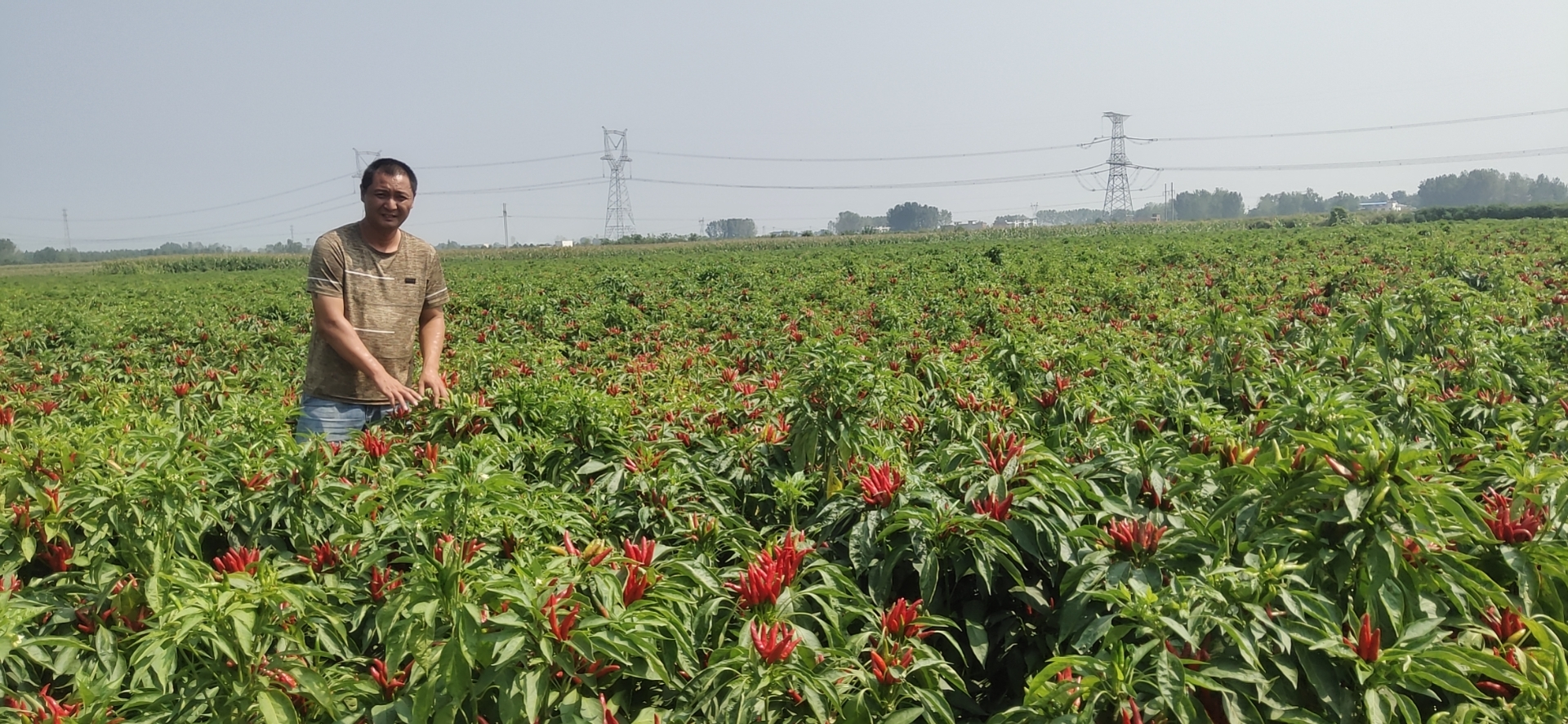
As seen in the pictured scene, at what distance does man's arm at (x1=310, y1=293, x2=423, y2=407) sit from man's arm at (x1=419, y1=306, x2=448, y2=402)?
80mm

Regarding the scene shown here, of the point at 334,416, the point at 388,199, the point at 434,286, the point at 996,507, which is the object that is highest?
the point at 388,199

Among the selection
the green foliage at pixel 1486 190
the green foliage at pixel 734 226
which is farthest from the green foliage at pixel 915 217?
the green foliage at pixel 1486 190

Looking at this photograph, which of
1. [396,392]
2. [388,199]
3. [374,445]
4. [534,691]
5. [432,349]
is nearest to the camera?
[534,691]

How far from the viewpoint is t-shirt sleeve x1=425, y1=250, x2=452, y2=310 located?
12.6ft

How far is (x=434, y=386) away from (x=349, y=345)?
358mm

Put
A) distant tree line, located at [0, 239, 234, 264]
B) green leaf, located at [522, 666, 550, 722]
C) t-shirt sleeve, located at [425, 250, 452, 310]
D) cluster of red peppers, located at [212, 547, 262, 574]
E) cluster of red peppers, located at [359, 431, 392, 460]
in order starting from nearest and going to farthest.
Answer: green leaf, located at [522, 666, 550, 722]
cluster of red peppers, located at [212, 547, 262, 574]
cluster of red peppers, located at [359, 431, 392, 460]
t-shirt sleeve, located at [425, 250, 452, 310]
distant tree line, located at [0, 239, 234, 264]

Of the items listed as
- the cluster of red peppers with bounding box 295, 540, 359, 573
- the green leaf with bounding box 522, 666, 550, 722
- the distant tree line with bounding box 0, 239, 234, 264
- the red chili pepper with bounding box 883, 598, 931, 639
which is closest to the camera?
the green leaf with bounding box 522, 666, 550, 722

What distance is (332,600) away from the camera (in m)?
2.14

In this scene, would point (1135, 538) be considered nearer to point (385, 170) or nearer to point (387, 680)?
point (387, 680)

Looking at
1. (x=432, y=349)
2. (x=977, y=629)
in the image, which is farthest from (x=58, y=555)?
(x=977, y=629)

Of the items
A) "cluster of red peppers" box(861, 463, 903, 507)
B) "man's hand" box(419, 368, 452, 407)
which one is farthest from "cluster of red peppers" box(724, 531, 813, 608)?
"man's hand" box(419, 368, 452, 407)

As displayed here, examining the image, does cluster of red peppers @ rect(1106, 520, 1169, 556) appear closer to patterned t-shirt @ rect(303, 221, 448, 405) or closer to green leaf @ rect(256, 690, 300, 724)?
green leaf @ rect(256, 690, 300, 724)

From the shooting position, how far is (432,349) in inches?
147

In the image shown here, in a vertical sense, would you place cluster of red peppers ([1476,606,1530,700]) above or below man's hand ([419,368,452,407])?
below
